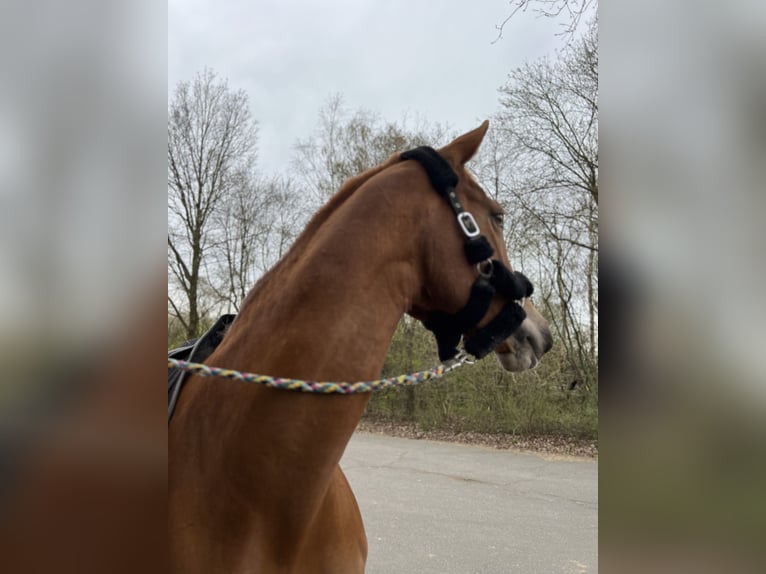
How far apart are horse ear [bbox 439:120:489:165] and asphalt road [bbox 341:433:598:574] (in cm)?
350

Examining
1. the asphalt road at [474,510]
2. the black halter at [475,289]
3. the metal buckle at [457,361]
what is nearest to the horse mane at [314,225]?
the black halter at [475,289]

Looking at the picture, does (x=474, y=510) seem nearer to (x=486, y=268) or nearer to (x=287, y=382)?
(x=486, y=268)

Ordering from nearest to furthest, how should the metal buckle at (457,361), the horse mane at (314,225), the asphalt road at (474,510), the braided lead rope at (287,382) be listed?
the braided lead rope at (287,382), the horse mane at (314,225), the metal buckle at (457,361), the asphalt road at (474,510)

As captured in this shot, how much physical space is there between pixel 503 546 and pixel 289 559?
3.72 m

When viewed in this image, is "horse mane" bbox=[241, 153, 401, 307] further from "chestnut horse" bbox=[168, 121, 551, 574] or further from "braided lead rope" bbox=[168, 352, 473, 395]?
"braided lead rope" bbox=[168, 352, 473, 395]

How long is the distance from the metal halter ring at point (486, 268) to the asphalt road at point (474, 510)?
330cm

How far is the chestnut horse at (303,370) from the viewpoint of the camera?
143cm

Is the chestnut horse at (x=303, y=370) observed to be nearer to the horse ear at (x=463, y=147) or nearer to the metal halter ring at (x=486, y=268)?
the metal halter ring at (x=486, y=268)

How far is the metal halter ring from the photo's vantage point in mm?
1718

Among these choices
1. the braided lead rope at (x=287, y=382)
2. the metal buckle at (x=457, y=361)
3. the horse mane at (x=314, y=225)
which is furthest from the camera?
the metal buckle at (x=457, y=361)

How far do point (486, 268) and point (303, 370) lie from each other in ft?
2.18
